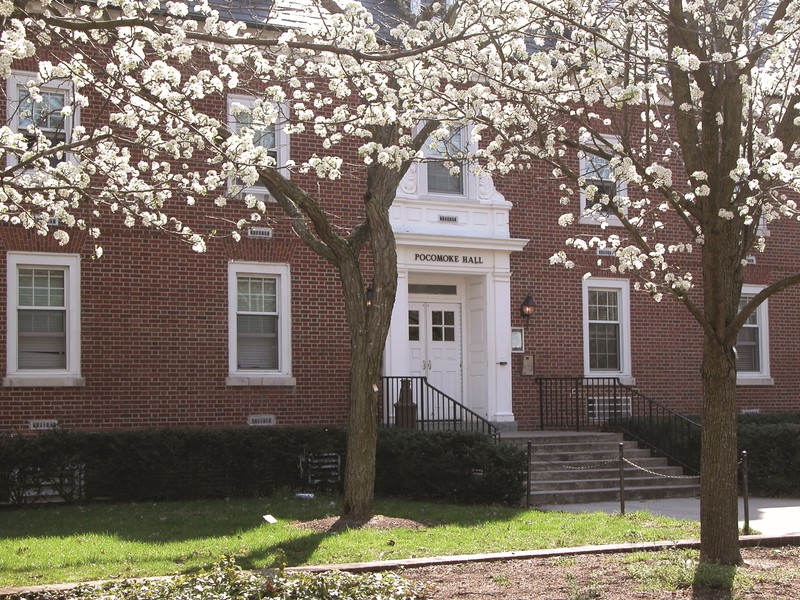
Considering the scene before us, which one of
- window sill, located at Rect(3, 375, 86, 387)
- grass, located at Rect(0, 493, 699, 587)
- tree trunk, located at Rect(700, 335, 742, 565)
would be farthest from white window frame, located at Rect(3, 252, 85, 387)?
tree trunk, located at Rect(700, 335, 742, 565)

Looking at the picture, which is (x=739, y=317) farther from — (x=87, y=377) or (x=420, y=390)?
(x=87, y=377)

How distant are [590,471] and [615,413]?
246cm

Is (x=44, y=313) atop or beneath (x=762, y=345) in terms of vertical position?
atop

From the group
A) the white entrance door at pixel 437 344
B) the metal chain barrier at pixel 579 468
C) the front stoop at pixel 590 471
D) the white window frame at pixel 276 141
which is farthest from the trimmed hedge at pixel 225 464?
the white window frame at pixel 276 141

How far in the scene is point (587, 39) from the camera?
9383 mm

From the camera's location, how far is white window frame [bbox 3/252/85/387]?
14383 millimetres

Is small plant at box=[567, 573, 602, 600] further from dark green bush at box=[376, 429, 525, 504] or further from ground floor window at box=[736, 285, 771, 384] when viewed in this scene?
ground floor window at box=[736, 285, 771, 384]

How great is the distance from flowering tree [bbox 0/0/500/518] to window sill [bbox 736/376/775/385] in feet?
32.5

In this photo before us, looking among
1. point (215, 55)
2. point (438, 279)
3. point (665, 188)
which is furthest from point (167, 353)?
point (665, 188)

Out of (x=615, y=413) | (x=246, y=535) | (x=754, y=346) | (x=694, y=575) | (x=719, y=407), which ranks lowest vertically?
(x=246, y=535)

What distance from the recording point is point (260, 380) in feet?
52.1

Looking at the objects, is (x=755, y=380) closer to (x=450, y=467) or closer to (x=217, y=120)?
(x=450, y=467)

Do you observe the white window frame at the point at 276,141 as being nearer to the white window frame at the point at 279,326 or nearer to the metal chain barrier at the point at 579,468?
the white window frame at the point at 279,326

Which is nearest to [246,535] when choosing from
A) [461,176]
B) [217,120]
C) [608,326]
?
[217,120]
